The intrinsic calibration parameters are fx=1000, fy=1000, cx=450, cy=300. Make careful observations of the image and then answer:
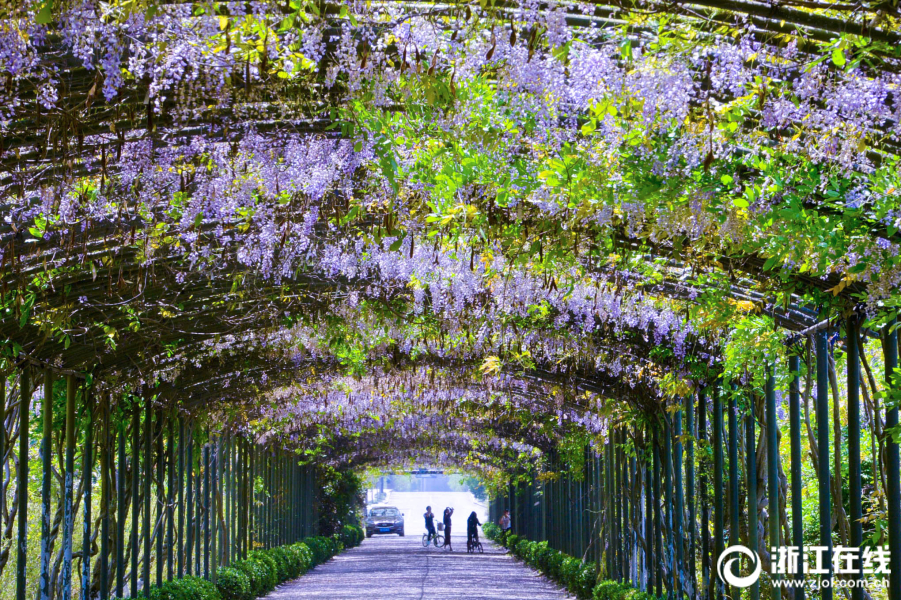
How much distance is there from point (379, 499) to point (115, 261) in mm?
63557

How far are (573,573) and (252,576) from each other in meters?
4.01

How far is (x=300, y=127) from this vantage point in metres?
4.14

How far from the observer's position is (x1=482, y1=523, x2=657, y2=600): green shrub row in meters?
9.67

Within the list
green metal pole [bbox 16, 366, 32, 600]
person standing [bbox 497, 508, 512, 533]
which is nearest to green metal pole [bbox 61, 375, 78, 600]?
green metal pole [bbox 16, 366, 32, 600]

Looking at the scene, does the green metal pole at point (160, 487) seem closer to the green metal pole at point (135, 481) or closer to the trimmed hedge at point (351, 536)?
the green metal pole at point (135, 481)

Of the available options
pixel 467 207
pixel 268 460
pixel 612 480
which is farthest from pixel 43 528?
pixel 268 460

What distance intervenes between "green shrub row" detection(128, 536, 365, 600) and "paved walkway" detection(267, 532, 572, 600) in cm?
20

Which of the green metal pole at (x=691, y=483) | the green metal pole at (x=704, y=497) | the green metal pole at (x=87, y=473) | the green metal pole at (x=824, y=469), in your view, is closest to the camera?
the green metal pole at (x=824, y=469)

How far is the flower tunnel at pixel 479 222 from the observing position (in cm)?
342

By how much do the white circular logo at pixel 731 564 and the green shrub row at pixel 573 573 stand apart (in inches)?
51.6

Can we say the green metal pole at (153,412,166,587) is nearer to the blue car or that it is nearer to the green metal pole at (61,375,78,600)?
the green metal pole at (61,375,78,600)

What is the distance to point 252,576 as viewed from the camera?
12141 millimetres

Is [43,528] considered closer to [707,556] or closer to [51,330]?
[51,330]

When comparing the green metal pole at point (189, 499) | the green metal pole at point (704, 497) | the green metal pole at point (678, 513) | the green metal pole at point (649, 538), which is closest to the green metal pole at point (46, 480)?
the green metal pole at point (189, 499)
